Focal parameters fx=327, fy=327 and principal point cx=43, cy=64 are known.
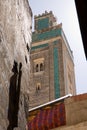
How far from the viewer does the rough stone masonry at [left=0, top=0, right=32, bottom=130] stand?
8.63 feet

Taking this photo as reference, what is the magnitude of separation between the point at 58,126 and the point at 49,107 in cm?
64

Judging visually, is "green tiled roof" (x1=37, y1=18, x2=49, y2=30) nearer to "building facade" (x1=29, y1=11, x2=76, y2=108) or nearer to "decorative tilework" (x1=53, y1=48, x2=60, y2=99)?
"building facade" (x1=29, y1=11, x2=76, y2=108)

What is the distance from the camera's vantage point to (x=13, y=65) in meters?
2.95

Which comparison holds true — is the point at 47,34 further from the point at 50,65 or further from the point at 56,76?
the point at 56,76

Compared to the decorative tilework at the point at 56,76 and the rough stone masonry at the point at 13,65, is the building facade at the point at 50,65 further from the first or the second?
the rough stone masonry at the point at 13,65

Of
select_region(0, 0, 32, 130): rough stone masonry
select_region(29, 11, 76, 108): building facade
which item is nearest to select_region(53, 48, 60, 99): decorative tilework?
select_region(29, 11, 76, 108): building facade

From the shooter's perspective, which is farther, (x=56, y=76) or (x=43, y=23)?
(x=43, y=23)

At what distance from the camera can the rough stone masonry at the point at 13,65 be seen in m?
2.63

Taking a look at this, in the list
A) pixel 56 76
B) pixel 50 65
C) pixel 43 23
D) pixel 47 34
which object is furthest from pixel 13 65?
pixel 43 23

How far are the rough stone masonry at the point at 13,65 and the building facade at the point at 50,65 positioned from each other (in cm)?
1818

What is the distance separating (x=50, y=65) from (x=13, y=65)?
20780mm

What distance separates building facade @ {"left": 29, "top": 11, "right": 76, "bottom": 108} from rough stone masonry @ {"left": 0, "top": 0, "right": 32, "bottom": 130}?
59.6 ft

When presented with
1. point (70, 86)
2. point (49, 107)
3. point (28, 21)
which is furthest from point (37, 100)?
point (28, 21)

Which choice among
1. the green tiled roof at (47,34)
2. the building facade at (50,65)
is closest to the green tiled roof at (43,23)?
the building facade at (50,65)
